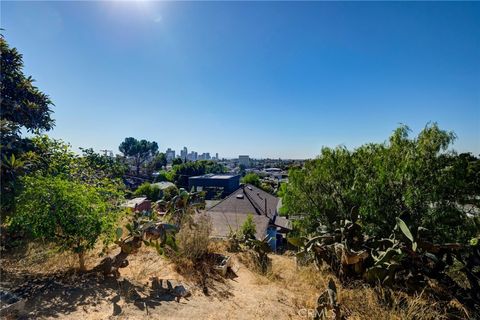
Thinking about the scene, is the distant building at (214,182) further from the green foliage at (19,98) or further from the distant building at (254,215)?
the green foliage at (19,98)

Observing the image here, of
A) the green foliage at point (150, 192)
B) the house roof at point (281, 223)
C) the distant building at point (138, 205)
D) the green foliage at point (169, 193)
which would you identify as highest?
the green foliage at point (169, 193)

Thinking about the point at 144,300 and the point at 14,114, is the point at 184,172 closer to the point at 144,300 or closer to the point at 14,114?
the point at 14,114

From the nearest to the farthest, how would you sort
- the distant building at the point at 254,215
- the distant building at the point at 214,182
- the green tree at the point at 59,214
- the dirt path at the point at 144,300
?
the dirt path at the point at 144,300, the green tree at the point at 59,214, the distant building at the point at 254,215, the distant building at the point at 214,182

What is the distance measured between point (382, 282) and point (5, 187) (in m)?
4.96

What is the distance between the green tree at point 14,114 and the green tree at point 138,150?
47.0m

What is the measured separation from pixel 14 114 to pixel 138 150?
49481mm

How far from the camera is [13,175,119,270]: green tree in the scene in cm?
323

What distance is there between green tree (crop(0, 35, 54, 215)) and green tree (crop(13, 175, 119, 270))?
210 millimetres

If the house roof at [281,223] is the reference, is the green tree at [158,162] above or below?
above

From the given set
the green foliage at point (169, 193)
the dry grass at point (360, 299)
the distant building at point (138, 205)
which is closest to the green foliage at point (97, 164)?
the distant building at point (138, 205)

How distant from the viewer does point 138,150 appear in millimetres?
50812

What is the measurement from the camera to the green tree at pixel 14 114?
121 inches

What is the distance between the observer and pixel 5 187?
3.03 m

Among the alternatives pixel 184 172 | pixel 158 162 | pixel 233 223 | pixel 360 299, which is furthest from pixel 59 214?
pixel 158 162
